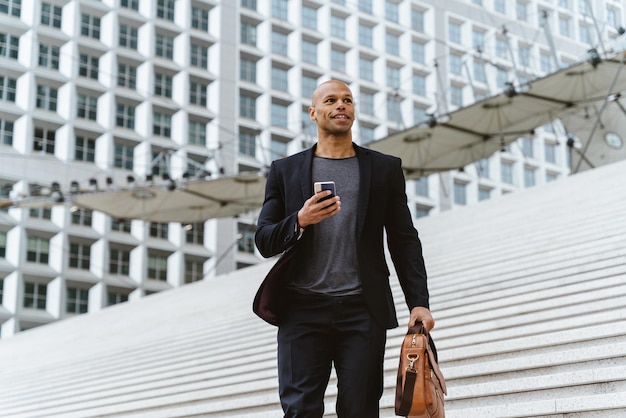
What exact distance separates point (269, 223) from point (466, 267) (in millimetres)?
7992

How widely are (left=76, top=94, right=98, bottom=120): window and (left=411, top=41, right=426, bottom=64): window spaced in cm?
1664

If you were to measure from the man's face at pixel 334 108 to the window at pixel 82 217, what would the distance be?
35.3 m

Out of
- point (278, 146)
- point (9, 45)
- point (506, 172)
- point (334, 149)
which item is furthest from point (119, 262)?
point (334, 149)

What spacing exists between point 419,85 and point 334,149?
4459 cm

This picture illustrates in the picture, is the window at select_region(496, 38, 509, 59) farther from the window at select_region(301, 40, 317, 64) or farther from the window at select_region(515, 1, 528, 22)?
the window at select_region(301, 40, 317, 64)

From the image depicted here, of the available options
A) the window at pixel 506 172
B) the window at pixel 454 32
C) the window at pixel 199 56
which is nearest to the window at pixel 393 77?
the window at pixel 454 32

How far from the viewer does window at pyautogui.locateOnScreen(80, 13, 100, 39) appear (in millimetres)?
39062

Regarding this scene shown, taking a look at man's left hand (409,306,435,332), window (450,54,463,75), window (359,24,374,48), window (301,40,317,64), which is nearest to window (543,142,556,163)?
window (450,54,463,75)

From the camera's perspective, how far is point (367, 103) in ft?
152

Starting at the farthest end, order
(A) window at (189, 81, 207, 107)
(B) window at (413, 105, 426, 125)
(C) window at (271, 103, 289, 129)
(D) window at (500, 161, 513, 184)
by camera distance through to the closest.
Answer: (D) window at (500, 161, 513, 184), (B) window at (413, 105, 426, 125), (C) window at (271, 103, 289, 129), (A) window at (189, 81, 207, 107)

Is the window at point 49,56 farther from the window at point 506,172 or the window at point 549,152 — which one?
the window at point 549,152

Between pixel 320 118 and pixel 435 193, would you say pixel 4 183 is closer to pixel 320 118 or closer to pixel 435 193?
pixel 435 193

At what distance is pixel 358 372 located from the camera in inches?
131

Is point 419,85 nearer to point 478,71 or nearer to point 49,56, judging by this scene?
point 478,71
